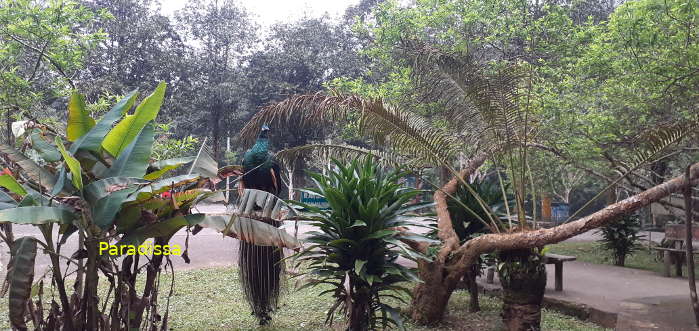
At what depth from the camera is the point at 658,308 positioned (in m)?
5.85

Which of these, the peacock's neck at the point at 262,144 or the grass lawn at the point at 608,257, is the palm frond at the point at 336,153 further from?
the grass lawn at the point at 608,257

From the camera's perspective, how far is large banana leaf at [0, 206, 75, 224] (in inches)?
99.7

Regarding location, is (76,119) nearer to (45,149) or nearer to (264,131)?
(45,149)

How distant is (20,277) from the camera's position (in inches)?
102

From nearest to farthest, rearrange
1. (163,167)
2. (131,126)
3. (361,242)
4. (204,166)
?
(131,126) < (163,167) < (204,166) < (361,242)

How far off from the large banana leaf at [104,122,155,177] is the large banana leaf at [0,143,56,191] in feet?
1.05

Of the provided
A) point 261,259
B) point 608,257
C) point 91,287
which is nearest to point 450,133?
point 261,259

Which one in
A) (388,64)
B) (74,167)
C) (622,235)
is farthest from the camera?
(388,64)

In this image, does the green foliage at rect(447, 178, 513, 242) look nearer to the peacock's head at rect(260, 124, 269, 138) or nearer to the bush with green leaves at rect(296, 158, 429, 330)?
the bush with green leaves at rect(296, 158, 429, 330)

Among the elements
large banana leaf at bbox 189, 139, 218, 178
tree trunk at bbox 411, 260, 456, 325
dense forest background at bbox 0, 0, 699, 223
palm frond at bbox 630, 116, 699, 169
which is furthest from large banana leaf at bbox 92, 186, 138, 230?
palm frond at bbox 630, 116, 699, 169

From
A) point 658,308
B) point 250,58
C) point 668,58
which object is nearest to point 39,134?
point 658,308

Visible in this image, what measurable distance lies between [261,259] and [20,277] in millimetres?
2146

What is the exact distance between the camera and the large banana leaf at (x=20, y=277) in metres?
2.58

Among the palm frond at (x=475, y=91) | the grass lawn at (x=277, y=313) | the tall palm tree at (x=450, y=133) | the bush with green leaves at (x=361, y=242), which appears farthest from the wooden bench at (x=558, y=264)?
the bush with green leaves at (x=361, y=242)
